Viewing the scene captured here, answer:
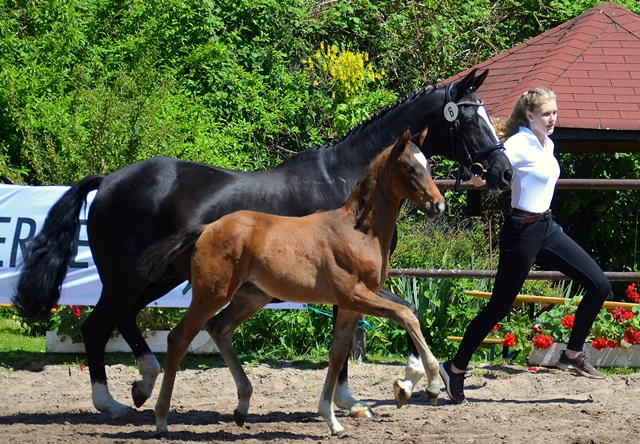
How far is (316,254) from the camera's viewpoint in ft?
15.2

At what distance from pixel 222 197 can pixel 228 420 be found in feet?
4.60

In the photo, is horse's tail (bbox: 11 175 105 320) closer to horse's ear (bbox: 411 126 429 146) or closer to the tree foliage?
the tree foliage

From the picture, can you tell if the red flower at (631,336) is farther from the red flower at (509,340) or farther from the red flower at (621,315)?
the red flower at (509,340)

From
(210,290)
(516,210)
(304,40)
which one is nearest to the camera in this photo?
(210,290)

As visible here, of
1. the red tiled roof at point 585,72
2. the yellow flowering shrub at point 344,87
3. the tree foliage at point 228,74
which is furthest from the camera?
the yellow flowering shrub at point 344,87

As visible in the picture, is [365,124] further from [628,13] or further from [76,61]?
[628,13]

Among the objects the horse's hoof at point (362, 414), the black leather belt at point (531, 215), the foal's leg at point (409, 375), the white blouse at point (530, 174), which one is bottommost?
the horse's hoof at point (362, 414)

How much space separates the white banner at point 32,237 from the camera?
6.98 m

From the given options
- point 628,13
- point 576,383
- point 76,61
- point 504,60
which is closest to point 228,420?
point 576,383

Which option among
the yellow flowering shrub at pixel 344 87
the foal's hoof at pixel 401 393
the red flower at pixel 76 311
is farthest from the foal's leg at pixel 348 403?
the yellow flowering shrub at pixel 344 87

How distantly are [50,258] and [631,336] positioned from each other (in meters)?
4.39

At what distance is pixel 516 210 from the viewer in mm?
5266

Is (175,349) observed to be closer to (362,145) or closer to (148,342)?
(362,145)

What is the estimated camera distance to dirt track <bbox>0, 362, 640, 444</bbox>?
15.6 feet
